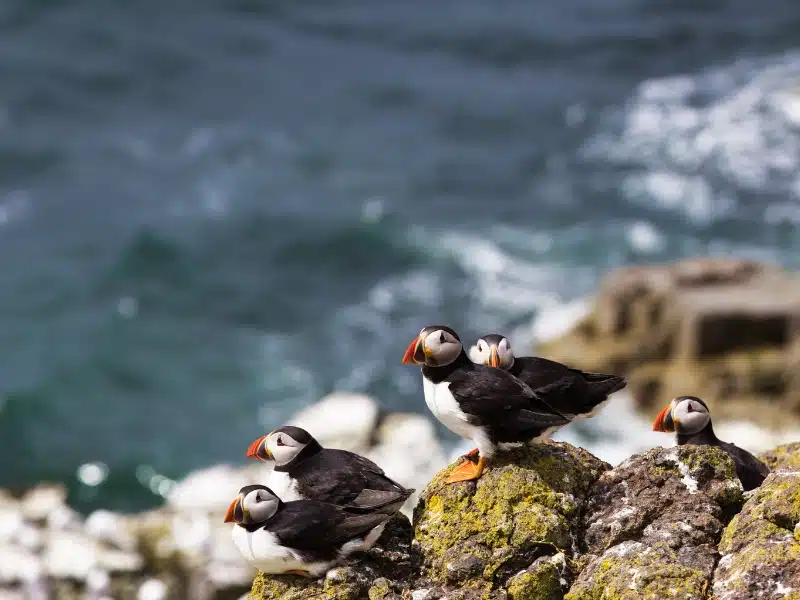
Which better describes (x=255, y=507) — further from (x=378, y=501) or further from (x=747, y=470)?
(x=747, y=470)

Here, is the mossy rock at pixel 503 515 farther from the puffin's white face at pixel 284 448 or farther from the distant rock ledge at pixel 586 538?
the puffin's white face at pixel 284 448

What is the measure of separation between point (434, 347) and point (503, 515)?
1221mm

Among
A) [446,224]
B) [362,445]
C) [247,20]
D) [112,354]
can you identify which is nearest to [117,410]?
[112,354]

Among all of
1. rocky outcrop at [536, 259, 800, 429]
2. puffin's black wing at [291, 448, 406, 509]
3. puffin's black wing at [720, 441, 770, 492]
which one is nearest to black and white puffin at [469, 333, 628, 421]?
puffin's black wing at [720, 441, 770, 492]

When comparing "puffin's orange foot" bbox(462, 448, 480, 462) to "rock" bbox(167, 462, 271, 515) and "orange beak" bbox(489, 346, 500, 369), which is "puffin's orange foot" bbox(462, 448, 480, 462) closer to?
"orange beak" bbox(489, 346, 500, 369)

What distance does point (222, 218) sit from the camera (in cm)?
3119

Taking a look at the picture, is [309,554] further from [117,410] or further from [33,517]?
[117,410]

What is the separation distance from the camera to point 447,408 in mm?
6867

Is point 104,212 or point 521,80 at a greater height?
point 521,80

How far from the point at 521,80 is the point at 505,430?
33130mm

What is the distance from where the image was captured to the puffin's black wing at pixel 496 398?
21.8 feet

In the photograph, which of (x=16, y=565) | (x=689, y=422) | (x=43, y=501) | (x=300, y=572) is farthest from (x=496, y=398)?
(x=43, y=501)

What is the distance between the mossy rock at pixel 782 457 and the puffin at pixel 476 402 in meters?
1.88

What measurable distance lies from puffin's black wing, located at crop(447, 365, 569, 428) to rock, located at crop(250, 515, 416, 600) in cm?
90
